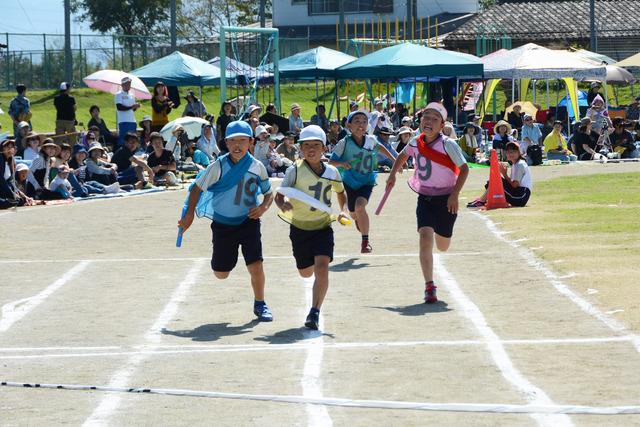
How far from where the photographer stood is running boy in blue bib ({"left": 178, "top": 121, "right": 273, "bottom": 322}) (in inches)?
434

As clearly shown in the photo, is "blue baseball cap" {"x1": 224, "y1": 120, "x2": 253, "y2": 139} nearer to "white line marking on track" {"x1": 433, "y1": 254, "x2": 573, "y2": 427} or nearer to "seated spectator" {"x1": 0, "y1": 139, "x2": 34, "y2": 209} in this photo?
"white line marking on track" {"x1": 433, "y1": 254, "x2": 573, "y2": 427}

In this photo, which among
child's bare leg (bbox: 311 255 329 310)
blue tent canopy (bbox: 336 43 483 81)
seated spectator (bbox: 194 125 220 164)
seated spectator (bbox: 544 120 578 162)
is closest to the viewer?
child's bare leg (bbox: 311 255 329 310)

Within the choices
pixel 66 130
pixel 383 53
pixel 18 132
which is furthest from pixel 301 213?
pixel 383 53

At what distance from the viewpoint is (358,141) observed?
15.0m

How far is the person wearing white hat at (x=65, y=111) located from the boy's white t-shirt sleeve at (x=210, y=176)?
18916 millimetres

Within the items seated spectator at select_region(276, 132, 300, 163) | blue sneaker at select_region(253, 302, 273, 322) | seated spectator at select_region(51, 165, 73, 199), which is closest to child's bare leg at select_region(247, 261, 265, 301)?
blue sneaker at select_region(253, 302, 273, 322)

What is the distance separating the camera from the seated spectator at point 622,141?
33.7m

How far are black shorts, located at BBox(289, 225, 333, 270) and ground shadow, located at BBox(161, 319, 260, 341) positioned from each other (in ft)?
2.29

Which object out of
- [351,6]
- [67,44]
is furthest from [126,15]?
[67,44]

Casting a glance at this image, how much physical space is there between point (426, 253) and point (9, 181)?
12.1 metres

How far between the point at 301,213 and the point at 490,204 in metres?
10.4

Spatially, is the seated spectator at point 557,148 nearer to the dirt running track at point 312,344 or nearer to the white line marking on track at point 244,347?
the dirt running track at point 312,344

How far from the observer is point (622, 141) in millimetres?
33812

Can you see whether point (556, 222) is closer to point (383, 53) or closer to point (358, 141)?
point (358, 141)
